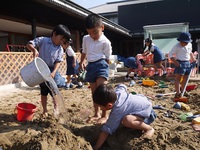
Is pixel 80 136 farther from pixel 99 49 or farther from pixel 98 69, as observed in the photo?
pixel 99 49

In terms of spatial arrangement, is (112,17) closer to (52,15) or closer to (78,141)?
(52,15)

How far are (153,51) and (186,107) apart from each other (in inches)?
198

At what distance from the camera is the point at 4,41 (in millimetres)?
11758

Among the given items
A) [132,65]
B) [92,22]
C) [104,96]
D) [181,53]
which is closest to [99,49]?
[92,22]

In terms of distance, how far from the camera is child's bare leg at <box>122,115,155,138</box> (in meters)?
2.36

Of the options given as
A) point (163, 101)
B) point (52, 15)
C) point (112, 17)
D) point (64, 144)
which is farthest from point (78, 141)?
point (112, 17)

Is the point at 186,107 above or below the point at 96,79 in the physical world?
below

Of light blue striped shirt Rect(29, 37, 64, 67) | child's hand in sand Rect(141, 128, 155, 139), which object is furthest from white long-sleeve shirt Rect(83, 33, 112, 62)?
child's hand in sand Rect(141, 128, 155, 139)

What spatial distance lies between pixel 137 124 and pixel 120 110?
23 cm

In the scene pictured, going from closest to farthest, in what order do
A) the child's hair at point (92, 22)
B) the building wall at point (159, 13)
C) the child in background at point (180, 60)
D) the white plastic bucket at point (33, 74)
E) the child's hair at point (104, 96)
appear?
the child's hair at point (104, 96) → the white plastic bucket at point (33, 74) → the child's hair at point (92, 22) → the child in background at point (180, 60) → the building wall at point (159, 13)

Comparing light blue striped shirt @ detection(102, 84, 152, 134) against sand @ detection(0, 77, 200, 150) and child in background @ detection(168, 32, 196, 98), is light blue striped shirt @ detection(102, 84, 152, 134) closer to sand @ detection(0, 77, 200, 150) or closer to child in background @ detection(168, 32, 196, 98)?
sand @ detection(0, 77, 200, 150)

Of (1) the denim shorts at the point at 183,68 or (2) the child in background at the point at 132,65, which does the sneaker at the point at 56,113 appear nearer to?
(1) the denim shorts at the point at 183,68

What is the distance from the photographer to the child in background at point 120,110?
2316 mm

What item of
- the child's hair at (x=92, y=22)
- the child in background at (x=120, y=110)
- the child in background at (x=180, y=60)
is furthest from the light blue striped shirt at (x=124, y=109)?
the child in background at (x=180, y=60)
